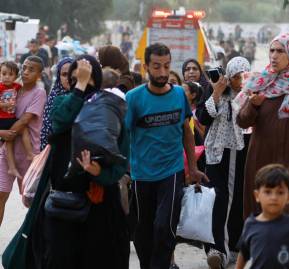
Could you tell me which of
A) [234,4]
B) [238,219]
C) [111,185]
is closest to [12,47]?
[238,219]

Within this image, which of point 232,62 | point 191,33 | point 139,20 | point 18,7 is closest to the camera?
point 232,62

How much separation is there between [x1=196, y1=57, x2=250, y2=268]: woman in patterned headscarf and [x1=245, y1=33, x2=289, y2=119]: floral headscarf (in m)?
0.77

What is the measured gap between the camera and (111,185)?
Answer: 570cm

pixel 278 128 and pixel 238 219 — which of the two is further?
pixel 238 219

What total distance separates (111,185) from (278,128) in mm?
1721

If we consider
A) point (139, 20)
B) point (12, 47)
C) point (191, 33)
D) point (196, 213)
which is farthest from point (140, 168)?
point (139, 20)

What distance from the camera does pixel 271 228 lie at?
5113mm

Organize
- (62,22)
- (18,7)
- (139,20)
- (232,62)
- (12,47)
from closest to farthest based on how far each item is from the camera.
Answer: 1. (232,62)
2. (12,47)
3. (18,7)
4. (62,22)
5. (139,20)

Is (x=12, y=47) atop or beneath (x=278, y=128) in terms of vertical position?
beneath

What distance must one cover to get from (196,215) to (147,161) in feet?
2.18

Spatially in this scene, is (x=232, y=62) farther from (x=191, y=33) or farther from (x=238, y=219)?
(x=191, y=33)

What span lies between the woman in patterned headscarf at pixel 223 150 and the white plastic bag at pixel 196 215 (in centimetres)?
62

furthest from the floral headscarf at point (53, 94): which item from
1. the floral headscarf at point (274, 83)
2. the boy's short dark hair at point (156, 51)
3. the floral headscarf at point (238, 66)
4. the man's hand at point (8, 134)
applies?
the floral headscarf at point (238, 66)

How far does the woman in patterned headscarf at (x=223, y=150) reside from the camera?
26.1 ft
